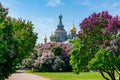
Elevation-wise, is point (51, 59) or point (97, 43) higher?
point (51, 59)

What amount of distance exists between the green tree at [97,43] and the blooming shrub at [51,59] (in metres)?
40.6

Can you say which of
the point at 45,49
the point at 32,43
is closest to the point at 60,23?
the point at 45,49

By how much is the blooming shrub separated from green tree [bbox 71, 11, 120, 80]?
40.6m

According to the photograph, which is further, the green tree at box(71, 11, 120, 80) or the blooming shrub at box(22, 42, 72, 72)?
the blooming shrub at box(22, 42, 72, 72)

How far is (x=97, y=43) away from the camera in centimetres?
2703

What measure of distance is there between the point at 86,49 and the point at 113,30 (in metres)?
3.00

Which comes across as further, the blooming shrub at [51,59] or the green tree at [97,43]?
the blooming shrub at [51,59]

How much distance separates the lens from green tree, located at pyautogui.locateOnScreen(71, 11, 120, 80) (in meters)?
25.4

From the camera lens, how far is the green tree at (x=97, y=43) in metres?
25.4

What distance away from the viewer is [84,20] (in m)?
27.4

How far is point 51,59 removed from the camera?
7062 cm

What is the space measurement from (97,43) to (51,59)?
44.0m

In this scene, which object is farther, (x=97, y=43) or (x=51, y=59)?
(x=51, y=59)

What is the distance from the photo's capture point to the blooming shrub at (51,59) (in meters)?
70.5
